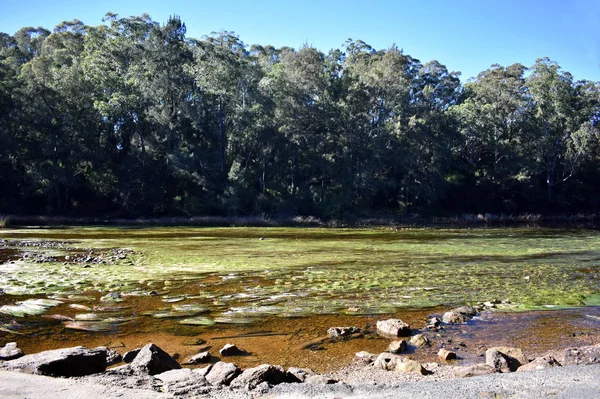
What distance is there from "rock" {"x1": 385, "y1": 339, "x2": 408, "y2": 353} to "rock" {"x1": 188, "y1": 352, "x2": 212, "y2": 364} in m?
2.14

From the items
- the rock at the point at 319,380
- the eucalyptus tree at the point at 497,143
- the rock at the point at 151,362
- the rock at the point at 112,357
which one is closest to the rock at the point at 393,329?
the rock at the point at 319,380

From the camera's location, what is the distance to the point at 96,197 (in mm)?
46656

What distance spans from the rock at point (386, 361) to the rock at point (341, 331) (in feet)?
3.42

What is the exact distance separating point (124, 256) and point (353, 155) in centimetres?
3547

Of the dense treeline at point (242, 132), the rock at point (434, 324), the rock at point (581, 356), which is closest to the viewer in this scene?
the rock at point (581, 356)

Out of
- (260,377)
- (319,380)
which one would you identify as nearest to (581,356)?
(319,380)

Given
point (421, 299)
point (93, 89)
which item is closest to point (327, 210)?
point (93, 89)

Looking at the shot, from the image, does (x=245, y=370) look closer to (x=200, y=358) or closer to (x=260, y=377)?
(x=260, y=377)

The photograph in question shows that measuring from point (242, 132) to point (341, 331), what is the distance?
3937 centimetres

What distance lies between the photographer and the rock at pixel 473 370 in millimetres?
4418

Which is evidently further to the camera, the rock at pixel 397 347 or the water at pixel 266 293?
the water at pixel 266 293

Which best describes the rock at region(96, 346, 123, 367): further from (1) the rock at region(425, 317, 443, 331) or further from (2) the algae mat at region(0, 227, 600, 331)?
(1) the rock at region(425, 317, 443, 331)

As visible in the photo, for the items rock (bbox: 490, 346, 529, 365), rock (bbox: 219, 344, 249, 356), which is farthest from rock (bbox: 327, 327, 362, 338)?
rock (bbox: 490, 346, 529, 365)

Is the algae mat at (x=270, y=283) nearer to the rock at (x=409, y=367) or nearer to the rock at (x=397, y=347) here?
the rock at (x=397, y=347)
